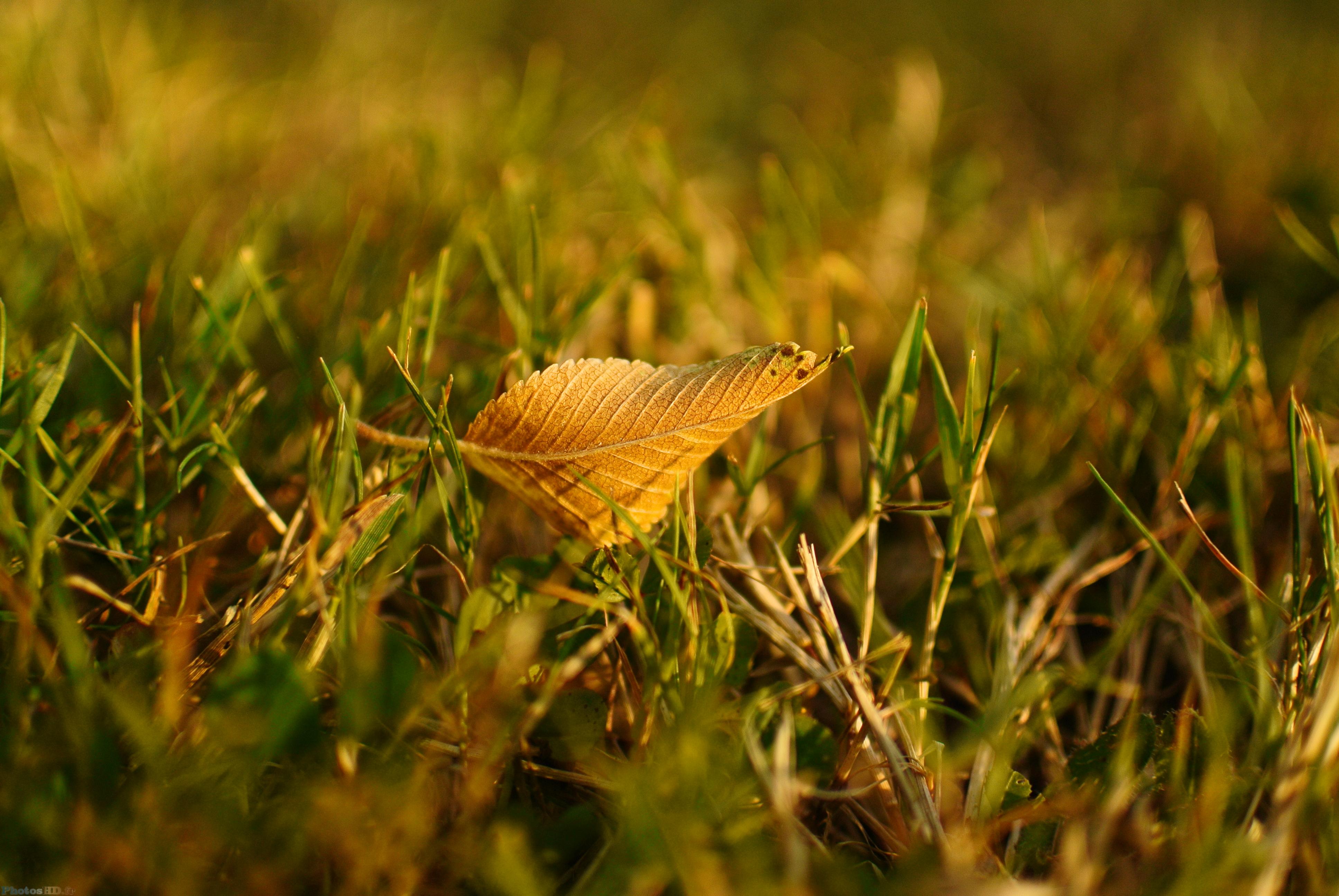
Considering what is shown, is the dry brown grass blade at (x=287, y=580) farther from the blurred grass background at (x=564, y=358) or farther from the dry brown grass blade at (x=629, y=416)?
the dry brown grass blade at (x=629, y=416)

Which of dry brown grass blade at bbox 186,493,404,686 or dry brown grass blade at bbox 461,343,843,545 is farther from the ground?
dry brown grass blade at bbox 461,343,843,545

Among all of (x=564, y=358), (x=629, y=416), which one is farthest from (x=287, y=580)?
(x=564, y=358)

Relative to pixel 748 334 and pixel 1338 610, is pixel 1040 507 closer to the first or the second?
pixel 1338 610

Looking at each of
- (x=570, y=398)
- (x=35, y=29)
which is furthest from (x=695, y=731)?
(x=35, y=29)

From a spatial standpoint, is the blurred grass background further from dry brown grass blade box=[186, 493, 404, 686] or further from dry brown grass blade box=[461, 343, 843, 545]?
dry brown grass blade box=[461, 343, 843, 545]

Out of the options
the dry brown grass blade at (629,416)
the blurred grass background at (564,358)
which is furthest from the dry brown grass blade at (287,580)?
the dry brown grass blade at (629,416)

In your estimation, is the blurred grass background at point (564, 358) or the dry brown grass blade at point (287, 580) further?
the dry brown grass blade at point (287, 580)

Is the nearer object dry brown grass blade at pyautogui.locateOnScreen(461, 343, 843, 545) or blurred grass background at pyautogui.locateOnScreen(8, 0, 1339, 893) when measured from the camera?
blurred grass background at pyautogui.locateOnScreen(8, 0, 1339, 893)

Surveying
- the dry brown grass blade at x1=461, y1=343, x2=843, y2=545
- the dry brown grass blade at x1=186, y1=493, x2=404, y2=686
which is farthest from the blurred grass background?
the dry brown grass blade at x1=461, y1=343, x2=843, y2=545
